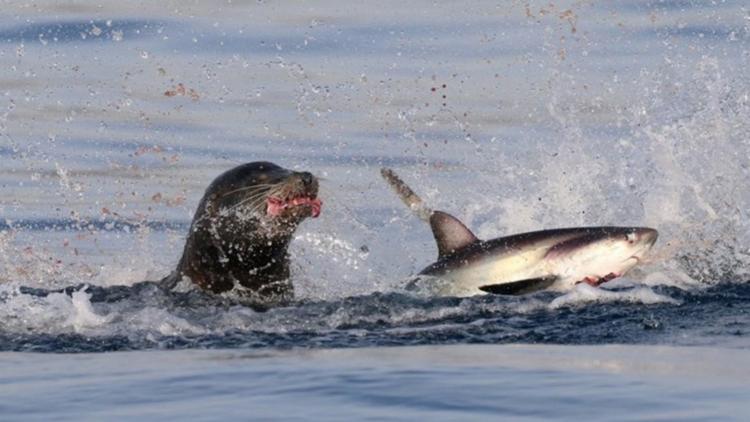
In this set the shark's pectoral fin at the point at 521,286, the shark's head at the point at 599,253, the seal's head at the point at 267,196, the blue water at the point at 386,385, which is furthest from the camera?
the shark's head at the point at 599,253

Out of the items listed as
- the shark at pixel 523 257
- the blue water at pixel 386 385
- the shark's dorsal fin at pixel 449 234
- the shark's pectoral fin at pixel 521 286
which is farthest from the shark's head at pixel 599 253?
the blue water at pixel 386 385

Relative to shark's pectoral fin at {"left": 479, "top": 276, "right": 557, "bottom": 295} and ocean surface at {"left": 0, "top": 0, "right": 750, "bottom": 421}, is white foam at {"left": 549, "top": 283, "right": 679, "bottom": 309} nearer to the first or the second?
ocean surface at {"left": 0, "top": 0, "right": 750, "bottom": 421}

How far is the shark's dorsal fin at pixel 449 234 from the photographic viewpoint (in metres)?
8.67

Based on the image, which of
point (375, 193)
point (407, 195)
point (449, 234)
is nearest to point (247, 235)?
point (407, 195)

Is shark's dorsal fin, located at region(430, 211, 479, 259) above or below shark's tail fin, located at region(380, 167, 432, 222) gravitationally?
below

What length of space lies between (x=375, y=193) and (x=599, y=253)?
16.2 feet

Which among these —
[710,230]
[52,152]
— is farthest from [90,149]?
[710,230]

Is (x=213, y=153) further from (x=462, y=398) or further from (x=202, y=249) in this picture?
(x=462, y=398)

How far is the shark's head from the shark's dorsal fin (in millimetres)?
380

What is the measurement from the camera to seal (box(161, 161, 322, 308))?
859 cm

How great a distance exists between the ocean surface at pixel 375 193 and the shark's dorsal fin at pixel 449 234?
0.35 metres

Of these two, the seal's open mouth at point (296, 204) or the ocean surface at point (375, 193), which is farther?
the seal's open mouth at point (296, 204)

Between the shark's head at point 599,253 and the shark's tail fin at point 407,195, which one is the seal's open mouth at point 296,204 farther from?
the shark's head at point 599,253

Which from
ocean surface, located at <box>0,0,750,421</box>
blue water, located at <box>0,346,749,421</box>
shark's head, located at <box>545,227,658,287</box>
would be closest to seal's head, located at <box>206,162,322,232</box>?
ocean surface, located at <box>0,0,750,421</box>
